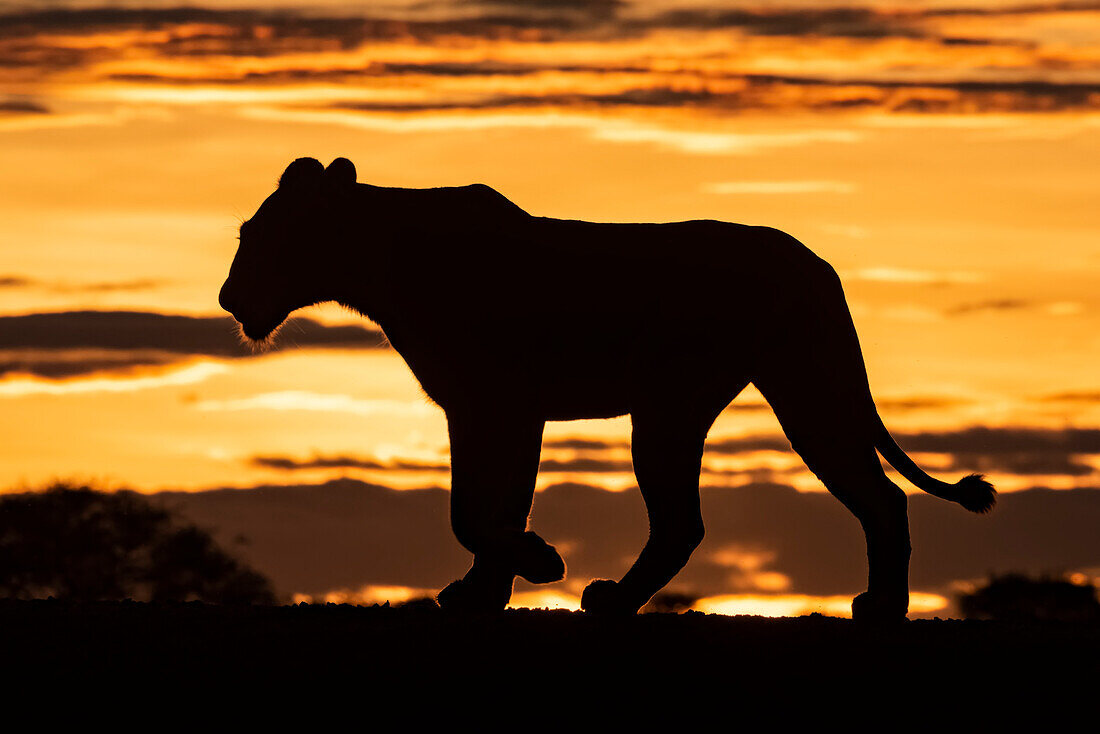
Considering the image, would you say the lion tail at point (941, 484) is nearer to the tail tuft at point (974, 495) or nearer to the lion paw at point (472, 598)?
the tail tuft at point (974, 495)

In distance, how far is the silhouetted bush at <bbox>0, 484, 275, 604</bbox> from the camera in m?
27.3

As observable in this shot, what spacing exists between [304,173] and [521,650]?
12.6 feet

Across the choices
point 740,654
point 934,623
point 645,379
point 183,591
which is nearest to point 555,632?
point 740,654

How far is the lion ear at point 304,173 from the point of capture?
12328 millimetres

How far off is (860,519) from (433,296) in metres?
2.89

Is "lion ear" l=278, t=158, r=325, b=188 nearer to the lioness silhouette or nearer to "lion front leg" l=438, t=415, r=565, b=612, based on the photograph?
the lioness silhouette

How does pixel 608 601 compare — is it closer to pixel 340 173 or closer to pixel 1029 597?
pixel 340 173

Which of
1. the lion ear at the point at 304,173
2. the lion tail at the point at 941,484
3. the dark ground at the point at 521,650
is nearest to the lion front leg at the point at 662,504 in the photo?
the dark ground at the point at 521,650

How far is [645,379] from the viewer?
1146cm

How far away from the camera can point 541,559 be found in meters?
11.0

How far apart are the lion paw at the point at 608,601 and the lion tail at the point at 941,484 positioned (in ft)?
6.85

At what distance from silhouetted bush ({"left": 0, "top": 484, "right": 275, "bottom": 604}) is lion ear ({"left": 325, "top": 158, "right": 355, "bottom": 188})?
1538cm

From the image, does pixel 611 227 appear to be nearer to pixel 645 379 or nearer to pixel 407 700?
pixel 645 379

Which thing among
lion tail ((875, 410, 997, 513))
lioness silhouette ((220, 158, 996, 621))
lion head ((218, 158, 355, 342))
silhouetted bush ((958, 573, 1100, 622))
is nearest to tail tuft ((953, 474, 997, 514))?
lion tail ((875, 410, 997, 513))
